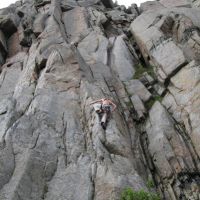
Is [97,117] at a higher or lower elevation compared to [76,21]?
higher

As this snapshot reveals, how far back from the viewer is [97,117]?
2422cm

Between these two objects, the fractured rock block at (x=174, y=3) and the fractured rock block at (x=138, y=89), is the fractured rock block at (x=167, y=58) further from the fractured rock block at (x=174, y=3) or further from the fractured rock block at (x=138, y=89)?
the fractured rock block at (x=174, y=3)

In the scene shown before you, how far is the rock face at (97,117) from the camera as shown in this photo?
19.6 metres

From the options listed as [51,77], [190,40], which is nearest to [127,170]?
[51,77]

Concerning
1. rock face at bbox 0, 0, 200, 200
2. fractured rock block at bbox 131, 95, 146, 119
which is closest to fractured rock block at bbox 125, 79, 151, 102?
rock face at bbox 0, 0, 200, 200

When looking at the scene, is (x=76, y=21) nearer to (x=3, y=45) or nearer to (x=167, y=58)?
(x=3, y=45)

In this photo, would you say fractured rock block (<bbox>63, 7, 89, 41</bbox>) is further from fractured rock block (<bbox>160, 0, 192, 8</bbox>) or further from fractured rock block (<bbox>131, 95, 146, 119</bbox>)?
fractured rock block (<bbox>131, 95, 146, 119</bbox>)

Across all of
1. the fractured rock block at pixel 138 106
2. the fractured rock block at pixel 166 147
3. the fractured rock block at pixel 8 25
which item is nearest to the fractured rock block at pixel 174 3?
the fractured rock block at pixel 8 25

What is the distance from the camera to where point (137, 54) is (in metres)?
41.6

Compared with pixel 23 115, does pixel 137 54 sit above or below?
below

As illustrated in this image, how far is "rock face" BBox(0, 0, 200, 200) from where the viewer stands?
19641mm

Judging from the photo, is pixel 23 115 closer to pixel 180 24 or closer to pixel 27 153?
pixel 27 153

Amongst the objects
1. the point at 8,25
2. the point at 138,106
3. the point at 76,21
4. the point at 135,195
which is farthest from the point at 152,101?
the point at 8,25

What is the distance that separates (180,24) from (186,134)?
1834 centimetres
